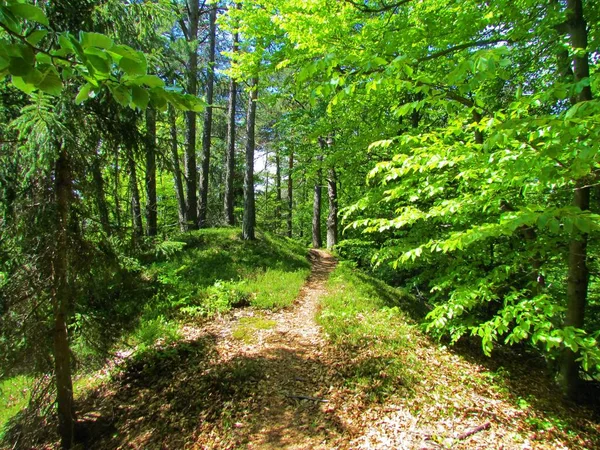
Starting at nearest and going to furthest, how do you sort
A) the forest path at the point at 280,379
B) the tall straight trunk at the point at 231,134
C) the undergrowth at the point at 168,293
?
the forest path at the point at 280,379, the undergrowth at the point at 168,293, the tall straight trunk at the point at 231,134

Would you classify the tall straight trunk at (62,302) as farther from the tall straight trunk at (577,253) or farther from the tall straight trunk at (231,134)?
the tall straight trunk at (231,134)

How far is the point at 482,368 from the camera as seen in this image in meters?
4.99

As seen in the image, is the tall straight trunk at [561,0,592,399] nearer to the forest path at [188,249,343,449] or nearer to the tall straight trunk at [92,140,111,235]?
the forest path at [188,249,343,449]

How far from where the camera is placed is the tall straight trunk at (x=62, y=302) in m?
3.49

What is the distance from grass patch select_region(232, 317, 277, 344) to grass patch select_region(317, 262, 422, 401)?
1145mm

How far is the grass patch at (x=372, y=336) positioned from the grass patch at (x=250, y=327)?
1145mm

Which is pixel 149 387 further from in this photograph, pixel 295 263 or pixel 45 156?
pixel 295 263

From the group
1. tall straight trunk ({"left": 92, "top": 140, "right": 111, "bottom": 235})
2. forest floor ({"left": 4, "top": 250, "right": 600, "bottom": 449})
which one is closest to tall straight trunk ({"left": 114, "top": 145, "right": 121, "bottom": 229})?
tall straight trunk ({"left": 92, "top": 140, "right": 111, "bottom": 235})

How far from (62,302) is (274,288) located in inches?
201

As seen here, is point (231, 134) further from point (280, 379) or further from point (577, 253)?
point (577, 253)

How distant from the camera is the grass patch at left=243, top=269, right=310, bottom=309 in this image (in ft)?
23.8

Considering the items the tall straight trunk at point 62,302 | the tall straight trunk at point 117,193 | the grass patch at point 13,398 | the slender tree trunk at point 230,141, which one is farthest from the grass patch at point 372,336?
the slender tree trunk at point 230,141

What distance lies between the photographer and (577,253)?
3.52 meters

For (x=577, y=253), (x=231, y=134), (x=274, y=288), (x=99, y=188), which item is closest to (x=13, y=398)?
(x=99, y=188)
